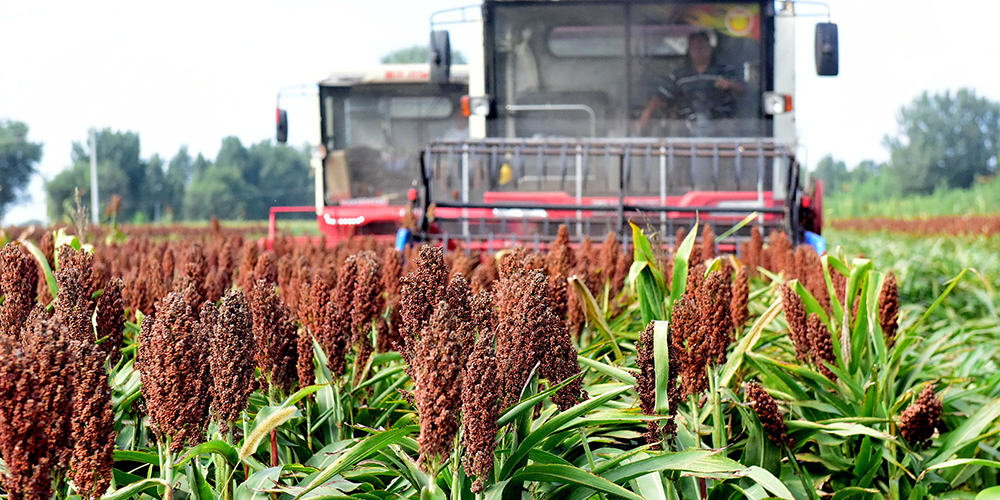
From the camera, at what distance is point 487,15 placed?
745cm

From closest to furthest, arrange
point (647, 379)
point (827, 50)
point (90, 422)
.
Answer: point (90, 422), point (647, 379), point (827, 50)

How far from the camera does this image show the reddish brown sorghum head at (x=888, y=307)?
2.66 metres

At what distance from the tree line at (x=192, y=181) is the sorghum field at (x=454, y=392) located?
6587cm

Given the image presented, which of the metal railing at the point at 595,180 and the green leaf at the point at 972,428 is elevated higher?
the metal railing at the point at 595,180

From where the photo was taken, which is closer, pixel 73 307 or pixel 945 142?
pixel 73 307

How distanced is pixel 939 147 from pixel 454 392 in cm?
9303

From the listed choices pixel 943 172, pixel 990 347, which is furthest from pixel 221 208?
pixel 990 347

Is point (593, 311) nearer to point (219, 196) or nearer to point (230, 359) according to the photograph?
point (230, 359)

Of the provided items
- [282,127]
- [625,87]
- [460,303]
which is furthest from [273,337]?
[282,127]

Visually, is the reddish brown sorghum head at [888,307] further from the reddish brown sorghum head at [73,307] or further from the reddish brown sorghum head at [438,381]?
the reddish brown sorghum head at [73,307]

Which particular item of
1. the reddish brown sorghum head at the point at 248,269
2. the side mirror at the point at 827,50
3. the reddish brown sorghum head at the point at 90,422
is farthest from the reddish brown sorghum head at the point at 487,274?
the side mirror at the point at 827,50

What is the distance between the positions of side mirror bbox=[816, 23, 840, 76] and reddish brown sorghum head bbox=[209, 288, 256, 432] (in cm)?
665

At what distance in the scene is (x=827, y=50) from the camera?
274 inches

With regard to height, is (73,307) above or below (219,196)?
below
